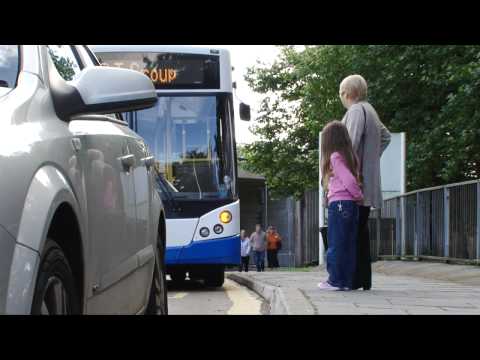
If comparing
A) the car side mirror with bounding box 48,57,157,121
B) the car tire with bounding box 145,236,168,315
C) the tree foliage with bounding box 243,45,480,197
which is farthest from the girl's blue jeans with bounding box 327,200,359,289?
the tree foliage with bounding box 243,45,480,197

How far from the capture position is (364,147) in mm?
8070

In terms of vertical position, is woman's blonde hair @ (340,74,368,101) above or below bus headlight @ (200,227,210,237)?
above

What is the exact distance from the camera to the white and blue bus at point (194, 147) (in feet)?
41.6

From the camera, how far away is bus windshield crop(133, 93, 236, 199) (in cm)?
1273

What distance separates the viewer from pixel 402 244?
786 inches

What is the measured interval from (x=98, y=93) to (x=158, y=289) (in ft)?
7.01

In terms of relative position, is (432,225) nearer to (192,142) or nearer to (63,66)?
(192,142)

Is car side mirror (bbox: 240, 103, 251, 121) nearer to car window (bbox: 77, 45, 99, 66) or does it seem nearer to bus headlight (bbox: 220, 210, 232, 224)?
bus headlight (bbox: 220, 210, 232, 224)
